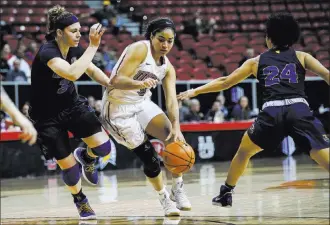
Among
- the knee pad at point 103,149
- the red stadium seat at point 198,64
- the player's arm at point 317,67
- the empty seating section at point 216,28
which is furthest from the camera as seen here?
the empty seating section at point 216,28

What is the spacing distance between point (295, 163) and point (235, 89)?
3.25 meters

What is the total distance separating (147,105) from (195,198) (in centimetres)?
215

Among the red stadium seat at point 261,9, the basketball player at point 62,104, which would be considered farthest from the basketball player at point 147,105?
the red stadium seat at point 261,9

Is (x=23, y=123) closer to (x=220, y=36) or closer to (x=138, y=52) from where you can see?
(x=138, y=52)

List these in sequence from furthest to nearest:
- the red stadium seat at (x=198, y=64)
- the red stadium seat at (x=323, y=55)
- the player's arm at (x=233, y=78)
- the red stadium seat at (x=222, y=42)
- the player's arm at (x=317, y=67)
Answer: the red stadium seat at (x=222, y=42), the red stadium seat at (x=323, y=55), the red stadium seat at (x=198, y=64), the player's arm at (x=233, y=78), the player's arm at (x=317, y=67)

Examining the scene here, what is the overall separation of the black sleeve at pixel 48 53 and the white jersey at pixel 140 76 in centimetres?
65

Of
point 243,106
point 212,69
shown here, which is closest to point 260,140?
point 243,106

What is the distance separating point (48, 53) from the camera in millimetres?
7246

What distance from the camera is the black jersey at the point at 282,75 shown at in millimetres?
6961

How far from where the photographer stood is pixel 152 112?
773 cm

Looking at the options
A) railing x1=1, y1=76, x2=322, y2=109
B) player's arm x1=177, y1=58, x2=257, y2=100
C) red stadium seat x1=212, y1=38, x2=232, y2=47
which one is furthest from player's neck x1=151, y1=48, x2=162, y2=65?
red stadium seat x1=212, y1=38, x2=232, y2=47

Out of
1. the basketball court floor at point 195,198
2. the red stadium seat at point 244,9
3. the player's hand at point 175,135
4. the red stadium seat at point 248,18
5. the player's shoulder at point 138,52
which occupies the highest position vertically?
the red stadium seat at point 244,9

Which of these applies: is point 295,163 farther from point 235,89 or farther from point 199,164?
point 235,89

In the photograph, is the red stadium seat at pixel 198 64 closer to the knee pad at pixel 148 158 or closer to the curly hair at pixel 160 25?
the knee pad at pixel 148 158
